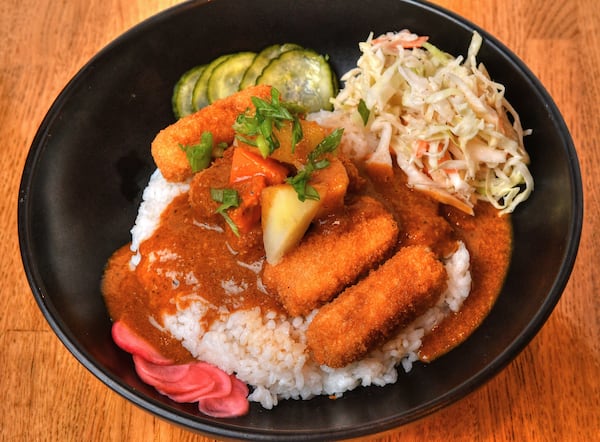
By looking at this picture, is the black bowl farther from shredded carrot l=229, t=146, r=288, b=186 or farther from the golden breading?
shredded carrot l=229, t=146, r=288, b=186

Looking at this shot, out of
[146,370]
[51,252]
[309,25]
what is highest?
[309,25]

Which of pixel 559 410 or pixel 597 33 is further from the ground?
pixel 597 33

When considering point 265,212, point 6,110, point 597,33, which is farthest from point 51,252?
point 597,33

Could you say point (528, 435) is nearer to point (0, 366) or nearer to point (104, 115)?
point (0, 366)

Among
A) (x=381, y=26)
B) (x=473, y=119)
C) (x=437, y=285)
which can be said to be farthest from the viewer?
(x=381, y=26)

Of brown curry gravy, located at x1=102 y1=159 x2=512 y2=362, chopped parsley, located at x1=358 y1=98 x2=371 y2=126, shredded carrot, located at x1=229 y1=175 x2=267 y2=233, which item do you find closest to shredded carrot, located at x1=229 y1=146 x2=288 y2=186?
shredded carrot, located at x1=229 y1=175 x2=267 y2=233

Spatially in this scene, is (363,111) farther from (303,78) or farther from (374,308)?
(374,308)

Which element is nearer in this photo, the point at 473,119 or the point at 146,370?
the point at 146,370
